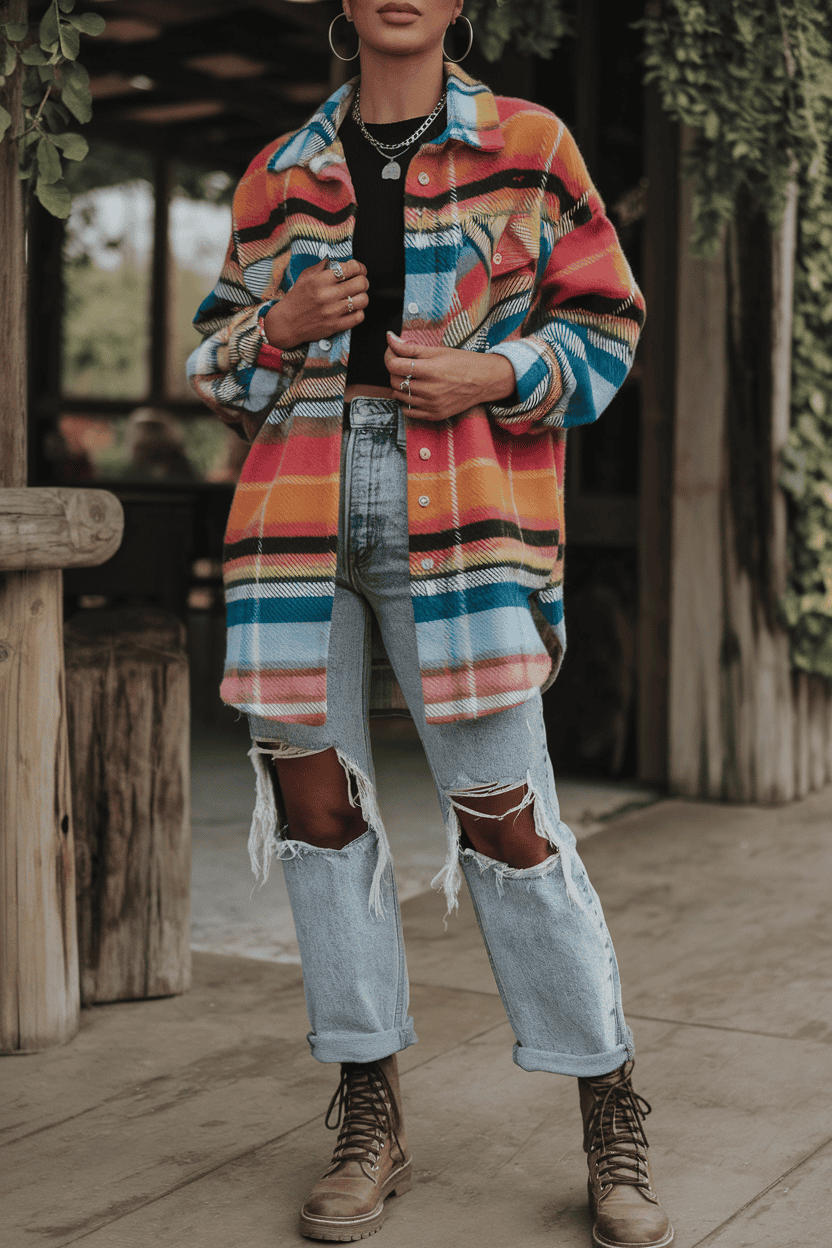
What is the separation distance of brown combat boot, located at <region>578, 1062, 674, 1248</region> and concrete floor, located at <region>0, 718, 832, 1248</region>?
5cm

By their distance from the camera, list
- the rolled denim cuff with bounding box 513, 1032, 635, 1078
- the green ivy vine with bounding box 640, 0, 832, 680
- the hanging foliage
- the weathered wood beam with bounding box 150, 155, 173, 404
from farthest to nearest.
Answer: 1. the weathered wood beam with bounding box 150, 155, 173, 404
2. the green ivy vine with bounding box 640, 0, 832, 680
3. the hanging foliage
4. the rolled denim cuff with bounding box 513, 1032, 635, 1078

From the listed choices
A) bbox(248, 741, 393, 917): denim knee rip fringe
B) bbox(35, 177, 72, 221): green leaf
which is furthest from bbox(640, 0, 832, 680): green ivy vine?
bbox(248, 741, 393, 917): denim knee rip fringe

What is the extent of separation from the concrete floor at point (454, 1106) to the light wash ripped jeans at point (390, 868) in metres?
0.24

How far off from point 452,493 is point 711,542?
2.72 metres

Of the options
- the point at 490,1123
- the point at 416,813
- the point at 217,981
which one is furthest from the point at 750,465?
the point at 490,1123

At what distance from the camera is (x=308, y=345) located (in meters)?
1.94

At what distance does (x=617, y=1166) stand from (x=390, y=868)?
0.50m

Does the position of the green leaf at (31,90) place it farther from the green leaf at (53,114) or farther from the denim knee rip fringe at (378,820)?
the denim knee rip fringe at (378,820)

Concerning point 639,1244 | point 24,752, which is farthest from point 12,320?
point 639,1244

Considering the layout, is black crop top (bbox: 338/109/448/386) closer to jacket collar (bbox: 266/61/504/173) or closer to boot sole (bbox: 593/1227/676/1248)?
jacket collar (bbox: 266/61/504/173)

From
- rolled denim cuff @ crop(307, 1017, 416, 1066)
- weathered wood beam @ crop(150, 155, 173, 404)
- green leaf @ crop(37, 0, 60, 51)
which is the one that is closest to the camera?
rolled denim cuff @ crop(307, 1017, 416, 1066)

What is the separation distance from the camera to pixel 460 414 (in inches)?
73.4

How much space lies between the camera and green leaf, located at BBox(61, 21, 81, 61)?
7.70 feet

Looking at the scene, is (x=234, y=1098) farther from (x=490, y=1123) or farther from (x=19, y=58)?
(x=19, y=58)
